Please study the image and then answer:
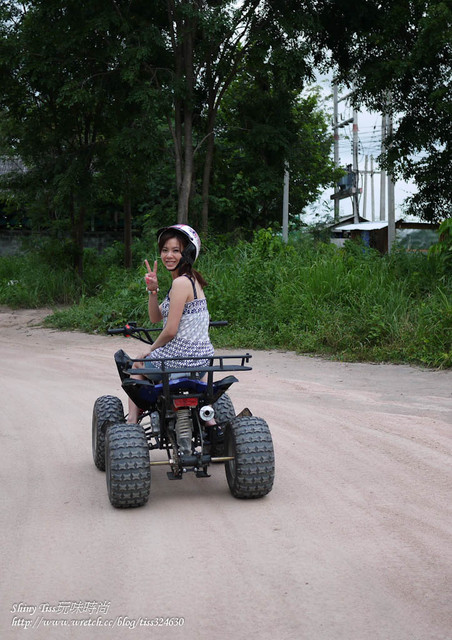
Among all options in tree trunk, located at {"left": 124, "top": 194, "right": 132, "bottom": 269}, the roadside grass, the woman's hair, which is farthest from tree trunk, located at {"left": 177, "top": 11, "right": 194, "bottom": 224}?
the woman's hair

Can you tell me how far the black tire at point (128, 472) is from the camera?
180 inches

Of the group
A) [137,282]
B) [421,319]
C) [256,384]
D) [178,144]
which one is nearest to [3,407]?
[256,384]

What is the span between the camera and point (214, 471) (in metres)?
5.54

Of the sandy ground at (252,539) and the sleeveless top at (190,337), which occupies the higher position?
the sleeveless top at (190,337)

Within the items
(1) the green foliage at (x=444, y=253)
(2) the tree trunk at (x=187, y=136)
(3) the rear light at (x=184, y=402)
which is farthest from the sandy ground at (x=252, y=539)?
→ (2) the tree trunk at (x=187, y=136)

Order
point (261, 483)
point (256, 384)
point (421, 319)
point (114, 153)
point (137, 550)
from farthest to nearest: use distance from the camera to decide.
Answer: point (114, 153), point (421, 319), point (256, 384), point (261, 483), point (137, 550)

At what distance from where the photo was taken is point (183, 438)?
4.79m

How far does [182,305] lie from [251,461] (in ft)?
3.47

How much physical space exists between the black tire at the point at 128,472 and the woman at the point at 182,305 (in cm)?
57

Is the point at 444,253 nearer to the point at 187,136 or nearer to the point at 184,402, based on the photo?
the point at 187,136

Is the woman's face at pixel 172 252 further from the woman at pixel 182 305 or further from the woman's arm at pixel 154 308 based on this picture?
the woman's arm at pixel 154 308

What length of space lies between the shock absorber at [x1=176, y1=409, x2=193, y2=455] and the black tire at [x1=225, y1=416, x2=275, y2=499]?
0.26 m

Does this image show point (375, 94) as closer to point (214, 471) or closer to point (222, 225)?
point (214, 471)

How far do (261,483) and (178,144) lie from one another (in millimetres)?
13685
